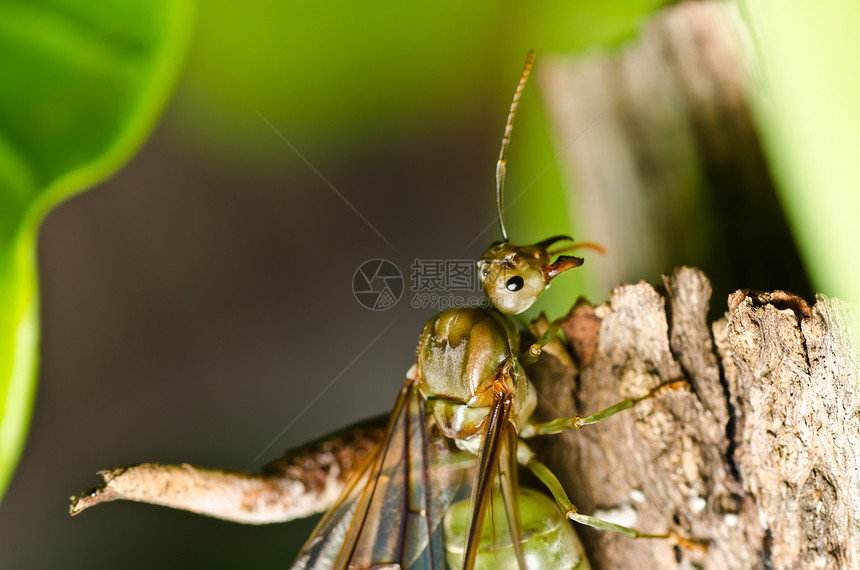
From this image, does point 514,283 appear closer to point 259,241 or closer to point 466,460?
point 466,460

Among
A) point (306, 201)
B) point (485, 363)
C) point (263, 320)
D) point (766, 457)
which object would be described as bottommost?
point (766, 457)

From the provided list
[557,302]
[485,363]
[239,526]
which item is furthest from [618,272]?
[239,526]

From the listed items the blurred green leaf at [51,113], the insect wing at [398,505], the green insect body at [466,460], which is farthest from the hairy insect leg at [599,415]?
the blurred green leaf at [51,113]

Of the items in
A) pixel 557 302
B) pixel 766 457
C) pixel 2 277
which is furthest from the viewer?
pixel 557 302

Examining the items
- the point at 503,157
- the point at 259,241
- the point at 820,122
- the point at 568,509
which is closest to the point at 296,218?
the point at 259,241

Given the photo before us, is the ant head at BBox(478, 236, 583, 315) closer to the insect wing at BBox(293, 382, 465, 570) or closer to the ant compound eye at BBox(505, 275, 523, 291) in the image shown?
the ant compound eye at BBox(505, 275, 523, 291)

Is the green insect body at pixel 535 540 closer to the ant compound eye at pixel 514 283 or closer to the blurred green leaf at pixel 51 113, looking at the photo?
the ant compound eye at pixel 514 283

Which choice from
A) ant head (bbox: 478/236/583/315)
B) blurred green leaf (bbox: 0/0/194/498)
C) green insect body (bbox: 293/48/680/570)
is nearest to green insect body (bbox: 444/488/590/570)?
green insect body (bbox: 293/48/680/570)

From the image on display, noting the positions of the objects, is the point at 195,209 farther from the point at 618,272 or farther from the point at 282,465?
the point at 618,272
